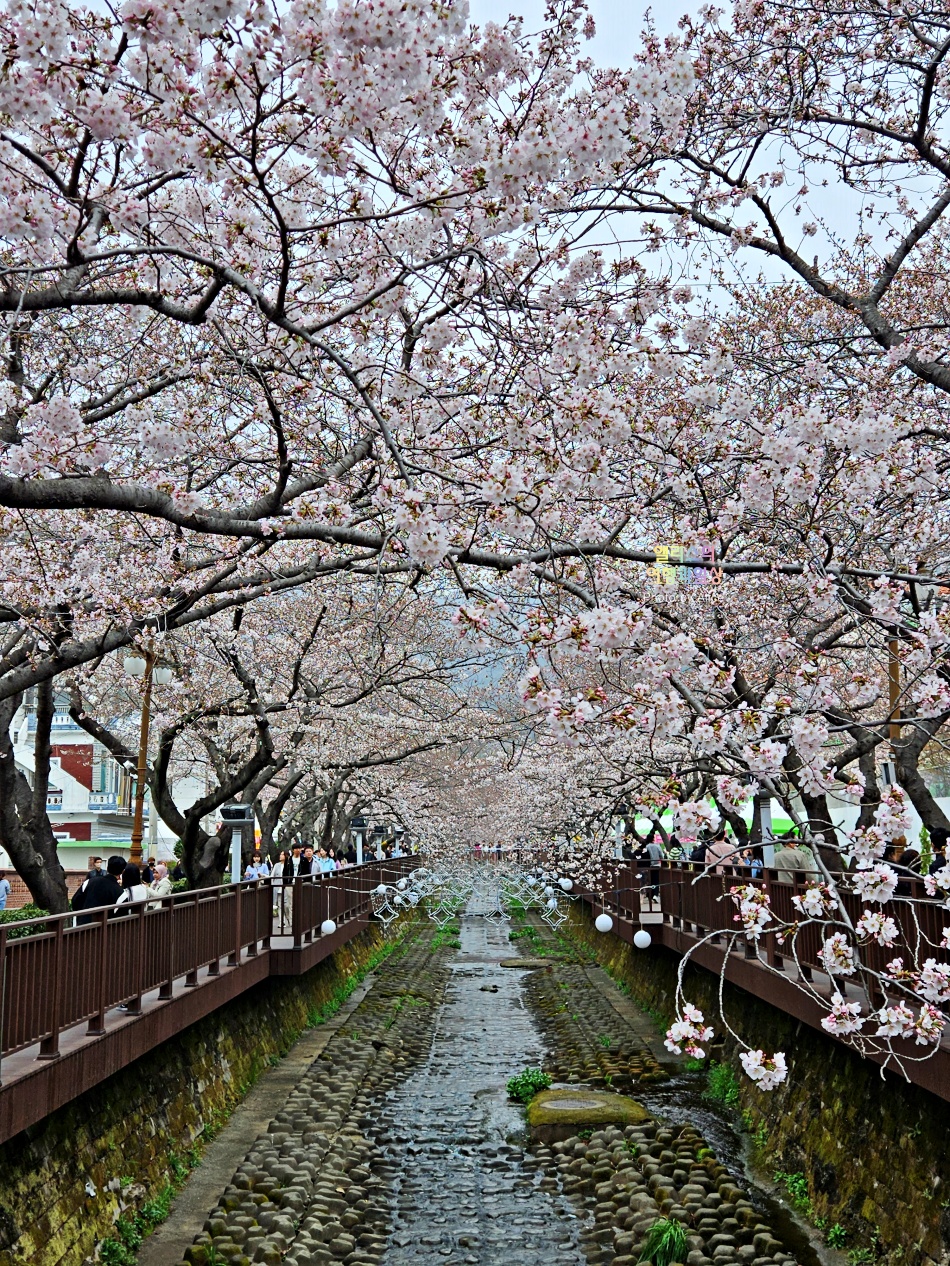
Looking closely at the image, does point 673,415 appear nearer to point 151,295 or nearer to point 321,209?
point 321,209

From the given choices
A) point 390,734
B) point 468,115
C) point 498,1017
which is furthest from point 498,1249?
point 390,734

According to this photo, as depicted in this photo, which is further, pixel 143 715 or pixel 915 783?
pixel 143 715

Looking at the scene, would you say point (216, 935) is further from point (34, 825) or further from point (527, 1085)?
point (527, 1085)

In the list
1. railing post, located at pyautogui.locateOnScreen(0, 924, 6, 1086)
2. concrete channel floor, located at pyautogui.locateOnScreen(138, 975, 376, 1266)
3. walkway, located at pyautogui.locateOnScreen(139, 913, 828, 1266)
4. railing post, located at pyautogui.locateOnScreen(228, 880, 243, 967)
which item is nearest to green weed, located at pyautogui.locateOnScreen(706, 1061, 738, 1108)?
walkway, located at pyautogui.locateOnScreen(139, 913, 828, 1266)

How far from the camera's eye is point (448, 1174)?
12.7 m

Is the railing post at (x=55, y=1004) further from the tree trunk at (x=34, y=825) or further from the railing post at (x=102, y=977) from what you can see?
the tree trunk at (x=34, y=825)

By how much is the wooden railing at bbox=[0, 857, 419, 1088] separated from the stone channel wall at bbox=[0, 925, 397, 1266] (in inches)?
27.1

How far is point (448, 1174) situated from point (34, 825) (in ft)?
23.6

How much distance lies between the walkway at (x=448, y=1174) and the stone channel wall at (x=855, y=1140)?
589 millimetres

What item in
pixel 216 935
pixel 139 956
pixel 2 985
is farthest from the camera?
pixel 216 935

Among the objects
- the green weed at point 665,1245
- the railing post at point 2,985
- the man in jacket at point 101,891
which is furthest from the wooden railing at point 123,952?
the green weed at point 665,1245

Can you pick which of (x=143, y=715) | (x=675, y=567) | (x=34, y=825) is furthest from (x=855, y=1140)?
(x=34, y=825)

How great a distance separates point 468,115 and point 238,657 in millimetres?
11924

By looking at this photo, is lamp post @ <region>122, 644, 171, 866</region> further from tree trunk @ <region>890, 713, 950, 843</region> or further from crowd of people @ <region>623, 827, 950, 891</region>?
tree trunk @ <region>890, 713, 950, 843</region>
